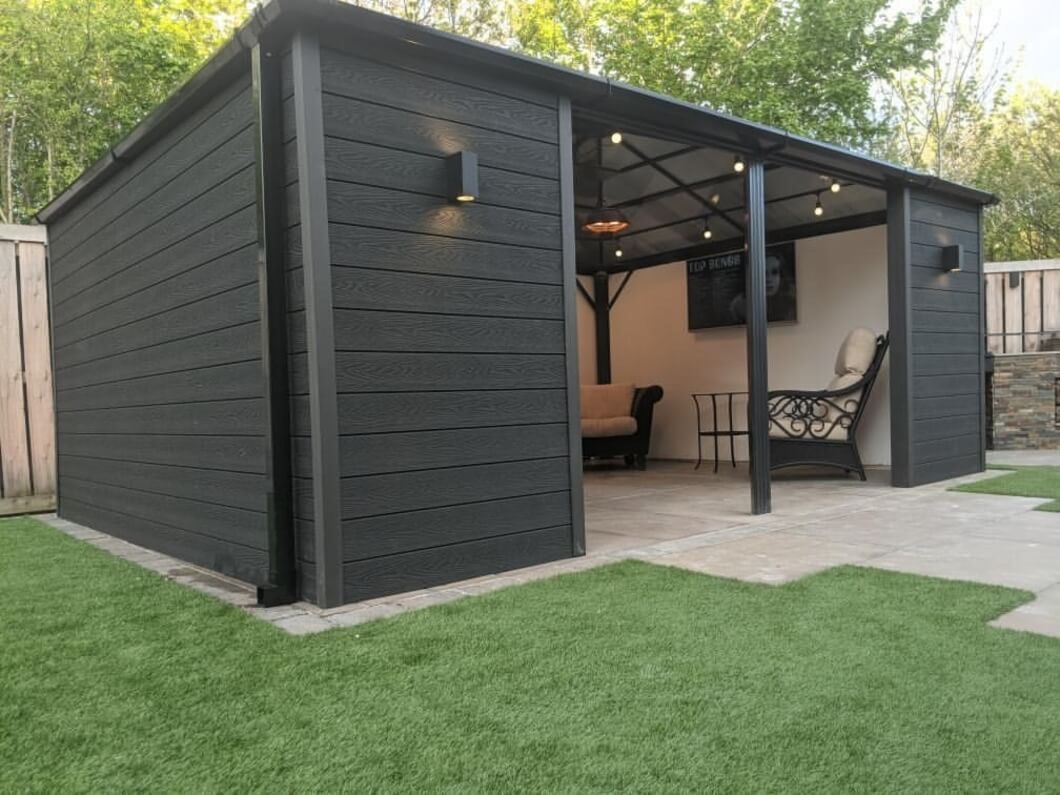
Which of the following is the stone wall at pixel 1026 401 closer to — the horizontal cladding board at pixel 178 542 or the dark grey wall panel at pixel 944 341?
the dark grey wall panel at pixel 944 341

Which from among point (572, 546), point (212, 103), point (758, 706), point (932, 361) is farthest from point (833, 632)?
point (932, 361)

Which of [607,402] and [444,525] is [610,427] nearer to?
[607,402]

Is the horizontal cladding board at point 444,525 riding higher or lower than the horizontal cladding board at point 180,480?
lower

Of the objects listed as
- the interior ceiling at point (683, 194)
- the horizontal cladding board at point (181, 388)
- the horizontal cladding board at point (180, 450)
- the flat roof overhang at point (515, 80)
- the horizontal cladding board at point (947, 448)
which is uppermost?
the interior ceiling at point (683, 194)

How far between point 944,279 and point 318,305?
5.29 meters

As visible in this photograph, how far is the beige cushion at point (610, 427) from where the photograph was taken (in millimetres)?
7770

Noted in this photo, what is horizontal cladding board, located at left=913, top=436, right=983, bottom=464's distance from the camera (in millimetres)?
5984

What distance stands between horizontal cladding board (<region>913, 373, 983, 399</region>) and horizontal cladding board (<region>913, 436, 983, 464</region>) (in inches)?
14.2

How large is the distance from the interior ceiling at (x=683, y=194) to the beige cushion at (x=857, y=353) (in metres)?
1.18

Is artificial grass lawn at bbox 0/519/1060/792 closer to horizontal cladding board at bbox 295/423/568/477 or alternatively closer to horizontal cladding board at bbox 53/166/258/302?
horizontal cladding board at bbox 295/423/568/477

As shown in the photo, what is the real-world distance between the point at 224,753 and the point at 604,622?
1292 mm

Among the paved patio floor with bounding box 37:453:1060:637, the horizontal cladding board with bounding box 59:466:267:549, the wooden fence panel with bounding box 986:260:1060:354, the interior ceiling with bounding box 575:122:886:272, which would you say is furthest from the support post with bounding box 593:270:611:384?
the horizontal cladding board with bounding box 59:466:267:549

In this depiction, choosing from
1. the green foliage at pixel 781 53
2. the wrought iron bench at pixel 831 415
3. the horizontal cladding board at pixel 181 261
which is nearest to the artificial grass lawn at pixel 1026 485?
the wrought iron bench at pixel 831 415

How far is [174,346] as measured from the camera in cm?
392
